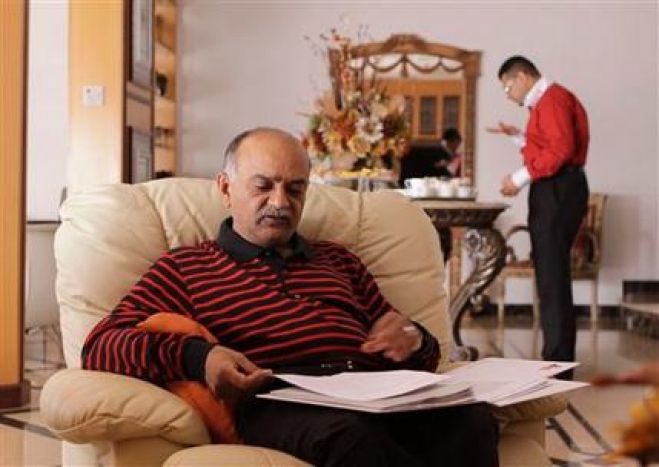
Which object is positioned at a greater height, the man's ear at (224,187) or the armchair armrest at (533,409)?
the man's ear at (224,187)

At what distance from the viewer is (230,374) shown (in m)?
1.88

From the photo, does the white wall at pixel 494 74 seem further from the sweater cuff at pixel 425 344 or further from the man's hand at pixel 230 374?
the man's hand at pixel 230 374

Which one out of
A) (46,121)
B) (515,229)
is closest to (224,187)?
(46,121)

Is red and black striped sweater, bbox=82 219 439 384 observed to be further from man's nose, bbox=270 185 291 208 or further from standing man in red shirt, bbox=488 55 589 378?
standing man in red shirt, bbox=488 55 589 378

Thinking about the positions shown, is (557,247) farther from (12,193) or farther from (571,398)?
(12,193)

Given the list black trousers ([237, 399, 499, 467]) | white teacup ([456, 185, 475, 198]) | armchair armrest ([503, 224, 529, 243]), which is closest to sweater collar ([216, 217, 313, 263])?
black trousers ([237, 399, 499, 467])

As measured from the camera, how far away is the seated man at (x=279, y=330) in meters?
1.86

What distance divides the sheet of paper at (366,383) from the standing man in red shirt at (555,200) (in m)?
3.30

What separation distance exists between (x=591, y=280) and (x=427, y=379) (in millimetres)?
6961

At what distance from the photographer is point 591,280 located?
8523 mm

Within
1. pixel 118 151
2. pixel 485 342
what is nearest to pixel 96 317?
pixel 118 151

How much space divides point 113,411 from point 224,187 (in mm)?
753

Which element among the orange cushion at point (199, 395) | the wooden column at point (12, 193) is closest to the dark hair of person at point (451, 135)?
the wooden column at point (12, 193)

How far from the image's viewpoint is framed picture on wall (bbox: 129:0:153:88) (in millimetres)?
5889
